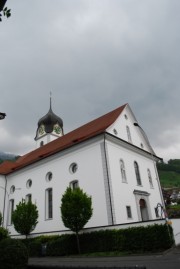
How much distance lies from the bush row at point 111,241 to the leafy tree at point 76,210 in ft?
2.53

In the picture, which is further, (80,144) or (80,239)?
(80,144)

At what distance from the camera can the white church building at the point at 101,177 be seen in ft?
62.7

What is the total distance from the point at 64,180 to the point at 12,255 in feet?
43.6

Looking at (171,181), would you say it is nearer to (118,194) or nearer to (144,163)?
(144,163)

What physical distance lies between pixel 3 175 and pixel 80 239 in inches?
654

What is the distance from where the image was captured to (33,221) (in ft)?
70.9

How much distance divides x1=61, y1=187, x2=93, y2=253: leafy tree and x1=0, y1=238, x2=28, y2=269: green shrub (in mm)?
7250

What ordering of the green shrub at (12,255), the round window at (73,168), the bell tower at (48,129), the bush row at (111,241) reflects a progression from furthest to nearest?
the bell tower at (48,129), the round window at (73,168), the bush row at (111,241), the green shrub at (12,255)

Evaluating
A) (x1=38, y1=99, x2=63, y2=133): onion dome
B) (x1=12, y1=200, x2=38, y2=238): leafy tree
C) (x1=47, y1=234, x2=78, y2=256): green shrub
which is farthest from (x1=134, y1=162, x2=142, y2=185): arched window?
(x1=38, y1=99, x2=63, y2=133): onion dome

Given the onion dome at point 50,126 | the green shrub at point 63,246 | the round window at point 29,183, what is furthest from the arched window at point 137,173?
the onion dome at point 50,126

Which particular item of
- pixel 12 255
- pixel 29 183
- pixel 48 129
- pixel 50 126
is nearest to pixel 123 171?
pixel 29 183

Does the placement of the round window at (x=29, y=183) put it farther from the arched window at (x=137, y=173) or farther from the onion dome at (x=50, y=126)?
the onion dome at (x=50, y=126)

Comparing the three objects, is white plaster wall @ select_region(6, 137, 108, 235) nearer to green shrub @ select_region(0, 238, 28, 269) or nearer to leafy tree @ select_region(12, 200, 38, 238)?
leafy tree @ select_region(12, 200, 38, 238)

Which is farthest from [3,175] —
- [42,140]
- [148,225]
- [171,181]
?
[171,181]
